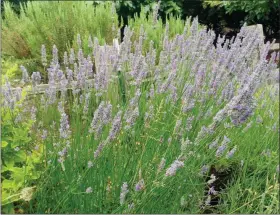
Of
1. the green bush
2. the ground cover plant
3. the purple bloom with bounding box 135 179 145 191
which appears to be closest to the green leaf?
the ground cover plant

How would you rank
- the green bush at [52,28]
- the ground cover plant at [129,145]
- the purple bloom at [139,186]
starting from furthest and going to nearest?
1. the green bush at [52,28]
2. the ground cover plant at [129,145]
3. the purple bloom at [139,186]

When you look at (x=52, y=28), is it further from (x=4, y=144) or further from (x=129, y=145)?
(x=4, y=144)

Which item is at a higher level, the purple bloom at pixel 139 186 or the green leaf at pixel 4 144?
the green leaf at pixel 4 144

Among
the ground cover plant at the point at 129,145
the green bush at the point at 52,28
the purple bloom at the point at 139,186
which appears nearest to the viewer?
the purple bloom at the point at 139,186

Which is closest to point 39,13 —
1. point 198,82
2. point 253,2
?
point 198,82

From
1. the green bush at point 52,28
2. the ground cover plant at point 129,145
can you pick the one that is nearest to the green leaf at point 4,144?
the ground cover plant at point 129,145

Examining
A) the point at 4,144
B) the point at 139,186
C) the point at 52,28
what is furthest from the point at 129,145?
the point at 52,28

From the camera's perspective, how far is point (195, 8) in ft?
20.1

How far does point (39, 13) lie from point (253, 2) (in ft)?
10.6

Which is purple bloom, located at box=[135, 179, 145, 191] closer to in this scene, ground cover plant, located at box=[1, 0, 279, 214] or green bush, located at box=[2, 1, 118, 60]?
ground cover plant, located at box=[1, 0, 279, 214]

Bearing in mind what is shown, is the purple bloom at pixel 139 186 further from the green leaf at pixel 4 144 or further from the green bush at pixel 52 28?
the green bush at pixel 52 28

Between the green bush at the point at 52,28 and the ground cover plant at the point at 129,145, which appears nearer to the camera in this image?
the ground cover plant at the point at 129,145

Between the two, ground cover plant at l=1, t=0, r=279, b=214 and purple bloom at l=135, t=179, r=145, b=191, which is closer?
purple bloom at l=135, t=179, r=145, b=191

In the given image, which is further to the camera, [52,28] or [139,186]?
[52,28]
